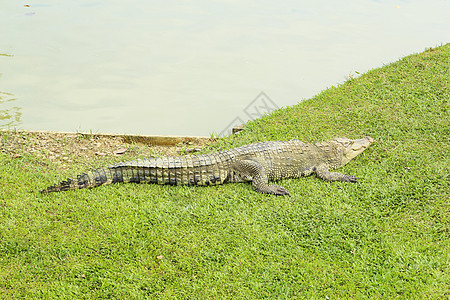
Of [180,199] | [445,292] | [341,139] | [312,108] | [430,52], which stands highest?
[430,52]

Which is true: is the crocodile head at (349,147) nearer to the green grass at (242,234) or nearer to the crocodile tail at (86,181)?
→ the green grass at (242,234)

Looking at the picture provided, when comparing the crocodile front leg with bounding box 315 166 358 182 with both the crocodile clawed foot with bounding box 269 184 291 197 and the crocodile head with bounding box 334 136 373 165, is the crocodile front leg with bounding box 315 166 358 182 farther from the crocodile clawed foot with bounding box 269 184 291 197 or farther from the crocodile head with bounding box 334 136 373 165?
the crocodile clawed foot with bounding box 269 184 291 197

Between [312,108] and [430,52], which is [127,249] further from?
[430,52]

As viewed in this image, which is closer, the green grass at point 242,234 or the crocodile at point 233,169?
the green grass at point 242,234

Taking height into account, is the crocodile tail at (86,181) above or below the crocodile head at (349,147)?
below

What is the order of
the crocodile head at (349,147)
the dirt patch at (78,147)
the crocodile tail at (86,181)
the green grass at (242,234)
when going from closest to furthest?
the green grass at (242,234), the crocodile tail at (86,181), the crocodile head at (349,147), the dirt patch at (78,147)

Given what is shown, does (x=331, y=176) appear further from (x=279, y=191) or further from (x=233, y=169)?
(x=233, y=169)

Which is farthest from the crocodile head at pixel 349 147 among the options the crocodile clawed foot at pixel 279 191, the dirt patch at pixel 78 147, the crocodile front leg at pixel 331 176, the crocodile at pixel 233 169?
the dirt patch at pixel 78 147

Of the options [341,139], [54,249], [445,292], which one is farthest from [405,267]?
[54,249]

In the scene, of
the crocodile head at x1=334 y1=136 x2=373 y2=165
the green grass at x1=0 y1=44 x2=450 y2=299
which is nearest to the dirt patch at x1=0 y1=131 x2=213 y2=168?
the green grass at x1=0 y1=44 x2=450 y2=299

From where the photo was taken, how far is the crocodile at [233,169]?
5.60 m

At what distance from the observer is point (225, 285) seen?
4016 mm

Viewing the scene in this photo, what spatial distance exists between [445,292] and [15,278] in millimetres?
4661

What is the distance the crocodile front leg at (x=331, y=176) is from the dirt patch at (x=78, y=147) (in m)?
2.33
